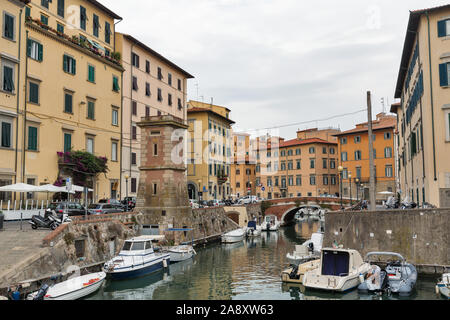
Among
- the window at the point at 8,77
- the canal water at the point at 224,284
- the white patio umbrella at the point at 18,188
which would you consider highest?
the window at the point at 8,77

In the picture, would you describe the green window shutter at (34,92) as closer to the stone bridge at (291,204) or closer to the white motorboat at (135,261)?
the white motorboat at (135,261)

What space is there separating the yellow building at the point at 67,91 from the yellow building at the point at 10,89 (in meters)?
0.25

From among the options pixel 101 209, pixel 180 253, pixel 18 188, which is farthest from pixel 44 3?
pixel 180 253

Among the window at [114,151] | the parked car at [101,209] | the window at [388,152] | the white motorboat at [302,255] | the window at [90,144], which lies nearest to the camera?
the white motorboat at [302,255]

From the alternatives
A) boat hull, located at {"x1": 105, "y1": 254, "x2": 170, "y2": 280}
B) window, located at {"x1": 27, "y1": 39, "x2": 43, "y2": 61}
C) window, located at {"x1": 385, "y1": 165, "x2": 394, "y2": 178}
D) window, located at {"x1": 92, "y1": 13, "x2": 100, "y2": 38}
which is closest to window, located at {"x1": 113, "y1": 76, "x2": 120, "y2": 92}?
window, located at {"x1": 92, "y1": 13, "x2": 100, "y2": 38}

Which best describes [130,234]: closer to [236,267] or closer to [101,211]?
[101,211]

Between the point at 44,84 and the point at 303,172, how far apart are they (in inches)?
2444

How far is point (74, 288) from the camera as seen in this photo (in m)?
18.7

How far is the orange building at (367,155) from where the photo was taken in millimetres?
71750

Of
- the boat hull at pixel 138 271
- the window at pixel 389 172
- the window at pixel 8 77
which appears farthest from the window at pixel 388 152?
the window at pixel 8 77

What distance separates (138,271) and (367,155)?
194 feet

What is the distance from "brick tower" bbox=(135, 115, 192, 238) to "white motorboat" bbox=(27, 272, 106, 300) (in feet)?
51.1

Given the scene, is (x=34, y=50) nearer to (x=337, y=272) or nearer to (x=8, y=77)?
(x=8, y=77)
